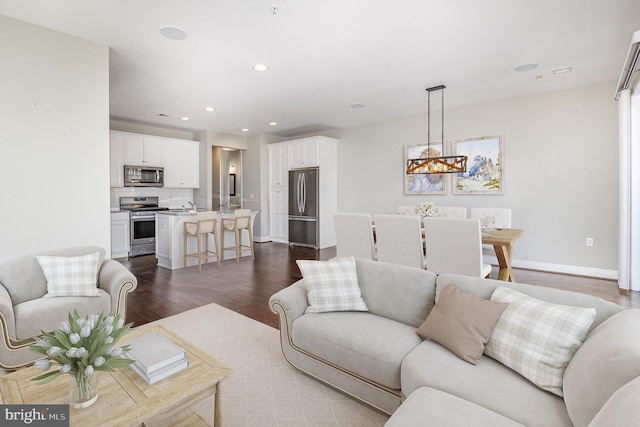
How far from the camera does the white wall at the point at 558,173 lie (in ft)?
14.3

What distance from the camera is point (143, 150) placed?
6.40 m

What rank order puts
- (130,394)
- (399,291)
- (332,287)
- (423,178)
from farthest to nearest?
(423,178)
(332,287)
(399,291)
(130,394)

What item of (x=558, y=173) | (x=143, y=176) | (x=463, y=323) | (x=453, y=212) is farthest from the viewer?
(x=143, y=176)

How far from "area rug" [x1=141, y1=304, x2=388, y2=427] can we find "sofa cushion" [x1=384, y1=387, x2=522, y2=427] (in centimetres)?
61

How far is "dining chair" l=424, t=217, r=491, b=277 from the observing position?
302cm

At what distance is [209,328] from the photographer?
2912mm

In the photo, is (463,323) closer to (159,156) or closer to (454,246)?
(454,246)

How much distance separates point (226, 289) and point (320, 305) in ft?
7.44

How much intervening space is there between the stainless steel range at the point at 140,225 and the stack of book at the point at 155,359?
5176 millimetres

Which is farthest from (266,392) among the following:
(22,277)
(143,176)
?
(143,176)

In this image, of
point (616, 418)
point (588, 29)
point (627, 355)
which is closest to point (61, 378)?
point (616, 418)

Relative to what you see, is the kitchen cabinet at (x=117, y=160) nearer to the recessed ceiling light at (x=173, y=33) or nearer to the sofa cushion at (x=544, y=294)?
the recessed ceiling light at (x=173, y=33)

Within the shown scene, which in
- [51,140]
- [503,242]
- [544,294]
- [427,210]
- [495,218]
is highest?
[51,140]

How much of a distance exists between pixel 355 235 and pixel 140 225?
15.1 feet
